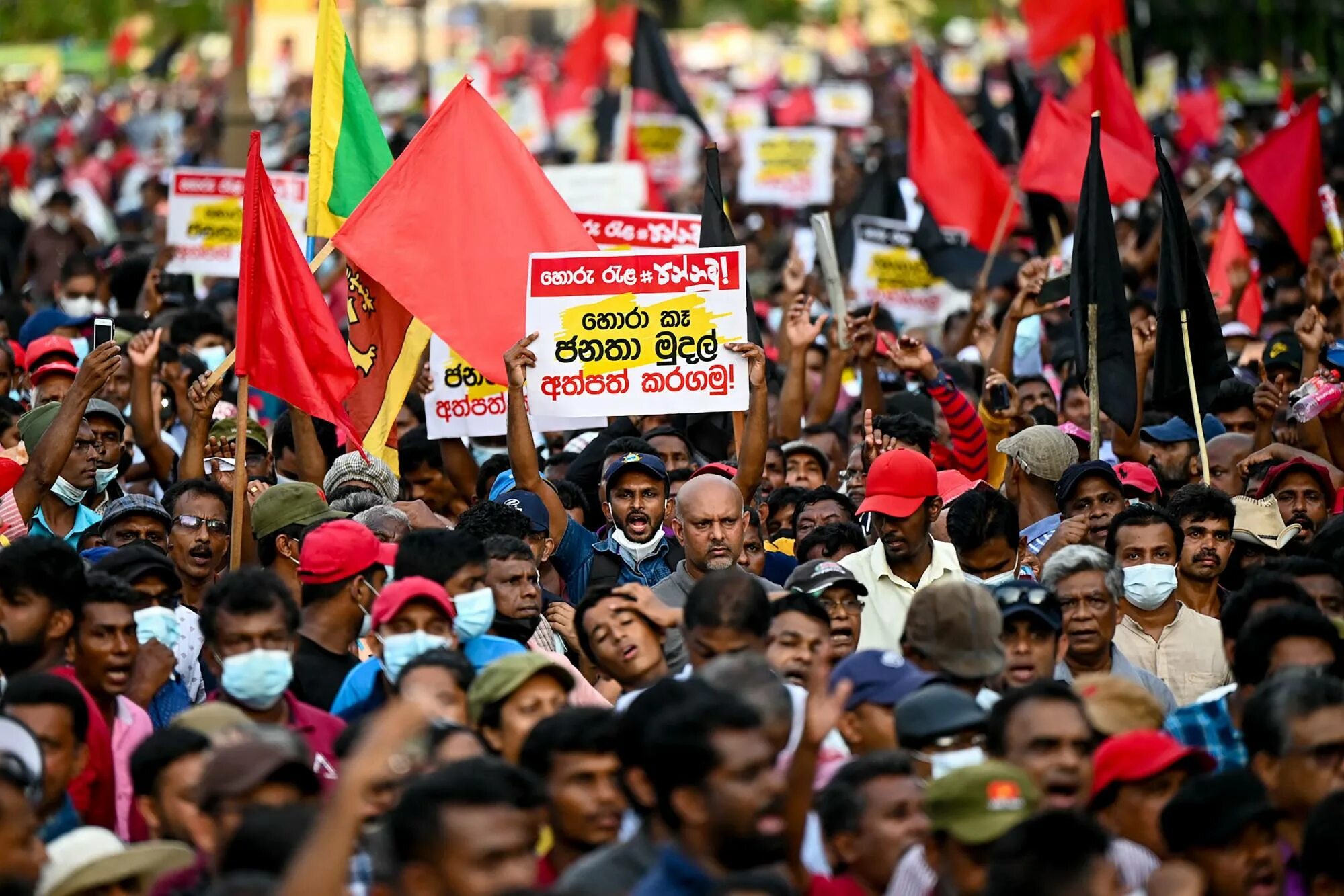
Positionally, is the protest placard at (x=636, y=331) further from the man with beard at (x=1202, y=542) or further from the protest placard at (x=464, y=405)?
the man with beard at (x=1202, y=542)

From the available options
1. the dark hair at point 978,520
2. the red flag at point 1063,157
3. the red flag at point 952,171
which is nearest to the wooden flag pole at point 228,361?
the dark hair at point 978,520

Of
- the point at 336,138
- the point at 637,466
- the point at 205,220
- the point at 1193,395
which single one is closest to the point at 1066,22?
the point at 205,220

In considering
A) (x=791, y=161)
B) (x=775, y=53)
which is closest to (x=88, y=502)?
(x=791, y=161)

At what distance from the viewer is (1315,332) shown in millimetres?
10195

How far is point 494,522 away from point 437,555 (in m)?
0.98

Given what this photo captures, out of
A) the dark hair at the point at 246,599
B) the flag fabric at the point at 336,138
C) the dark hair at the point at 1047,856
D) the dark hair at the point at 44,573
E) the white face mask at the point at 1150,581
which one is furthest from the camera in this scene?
the flag fabric at the point at 336,138

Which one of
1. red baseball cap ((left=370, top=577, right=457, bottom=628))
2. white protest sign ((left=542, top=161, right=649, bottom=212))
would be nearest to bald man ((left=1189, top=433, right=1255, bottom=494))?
red baseball cap ((left=370, top=577, right=457, bottom=628))

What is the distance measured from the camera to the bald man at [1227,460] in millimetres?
10000

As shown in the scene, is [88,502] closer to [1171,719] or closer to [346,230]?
[346,230]

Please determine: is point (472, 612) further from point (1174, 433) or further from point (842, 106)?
point (842, 106)

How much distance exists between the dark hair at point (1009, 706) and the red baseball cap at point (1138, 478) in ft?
11.4

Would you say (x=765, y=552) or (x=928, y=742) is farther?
(x=765, y=552)

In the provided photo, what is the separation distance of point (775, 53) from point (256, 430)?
46.3 meters

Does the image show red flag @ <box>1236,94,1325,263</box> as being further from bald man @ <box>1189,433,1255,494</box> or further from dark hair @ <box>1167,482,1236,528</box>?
dark hair @ <box>1167,482,1236,528</box>
